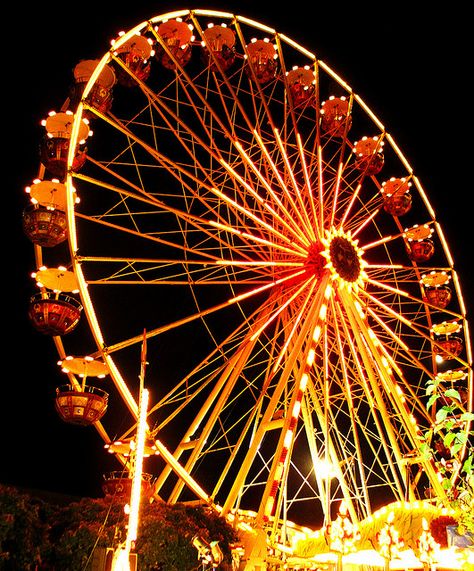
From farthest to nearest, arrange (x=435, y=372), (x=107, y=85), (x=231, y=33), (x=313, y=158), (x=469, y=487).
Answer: (x=435, y=372), (x=313, y=158), (x=231, y=33), (x=107, y=85), (x=469, y=487)

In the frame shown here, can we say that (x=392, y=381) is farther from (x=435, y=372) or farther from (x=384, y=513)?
(x=435, y=372)

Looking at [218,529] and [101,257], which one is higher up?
[101,257]

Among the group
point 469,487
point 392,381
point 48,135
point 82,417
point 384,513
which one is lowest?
point 469,487

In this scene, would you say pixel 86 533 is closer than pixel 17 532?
No

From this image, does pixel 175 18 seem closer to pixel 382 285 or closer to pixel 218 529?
pixel 382 285

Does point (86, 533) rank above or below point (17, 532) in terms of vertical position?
above

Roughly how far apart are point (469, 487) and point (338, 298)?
10064mm

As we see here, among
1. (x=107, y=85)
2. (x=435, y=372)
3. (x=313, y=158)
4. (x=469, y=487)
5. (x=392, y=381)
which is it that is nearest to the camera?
(x=469, y=487)

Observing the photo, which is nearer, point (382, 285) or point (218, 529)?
point (218, 529)

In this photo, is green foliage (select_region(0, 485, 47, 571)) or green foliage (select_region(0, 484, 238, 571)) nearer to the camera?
green foliage (select_region(0, 485, 47, 571))

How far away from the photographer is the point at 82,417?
42.5 feet

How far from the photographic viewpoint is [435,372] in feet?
64.2

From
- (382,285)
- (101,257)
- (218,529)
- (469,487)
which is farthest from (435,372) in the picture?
(469,487)

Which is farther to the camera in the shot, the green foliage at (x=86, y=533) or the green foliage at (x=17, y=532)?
the green foliage at (x=86, y=533)
